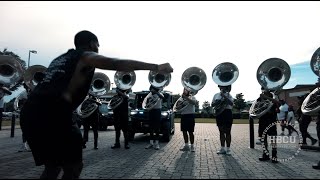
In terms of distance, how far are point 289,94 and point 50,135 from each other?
3208 inches

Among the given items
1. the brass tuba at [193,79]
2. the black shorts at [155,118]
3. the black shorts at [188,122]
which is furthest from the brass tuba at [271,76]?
the black shorts at [155,118]

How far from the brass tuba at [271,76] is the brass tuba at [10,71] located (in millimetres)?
6755

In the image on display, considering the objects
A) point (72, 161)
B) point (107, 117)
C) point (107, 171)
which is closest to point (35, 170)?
point (107, 171)

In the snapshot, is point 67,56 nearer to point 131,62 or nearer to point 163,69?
point 131,62

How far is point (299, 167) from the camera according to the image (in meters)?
6.92

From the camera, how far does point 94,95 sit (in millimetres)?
10703

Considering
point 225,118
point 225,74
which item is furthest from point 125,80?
point 225,118

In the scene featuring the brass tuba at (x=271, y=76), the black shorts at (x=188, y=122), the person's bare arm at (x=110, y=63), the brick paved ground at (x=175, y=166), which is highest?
the brass tuba at (x=271, y=76)

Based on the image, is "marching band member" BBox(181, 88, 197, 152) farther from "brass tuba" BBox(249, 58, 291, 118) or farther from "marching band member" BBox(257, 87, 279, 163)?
"marching band member" BBox(257, 87, 279, 163)

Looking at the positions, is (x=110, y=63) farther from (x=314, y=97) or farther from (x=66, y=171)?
(x=314, y=97)

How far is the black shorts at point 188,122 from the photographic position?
9.91 meters

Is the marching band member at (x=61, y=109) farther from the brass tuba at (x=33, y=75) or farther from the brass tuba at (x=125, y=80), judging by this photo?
the brass tuba at (x=125, y=80)

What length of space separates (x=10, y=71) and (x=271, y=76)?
748 cm

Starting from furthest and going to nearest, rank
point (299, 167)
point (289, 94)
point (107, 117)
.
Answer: point (289, 94), point (107, 117), point (299, 167)
